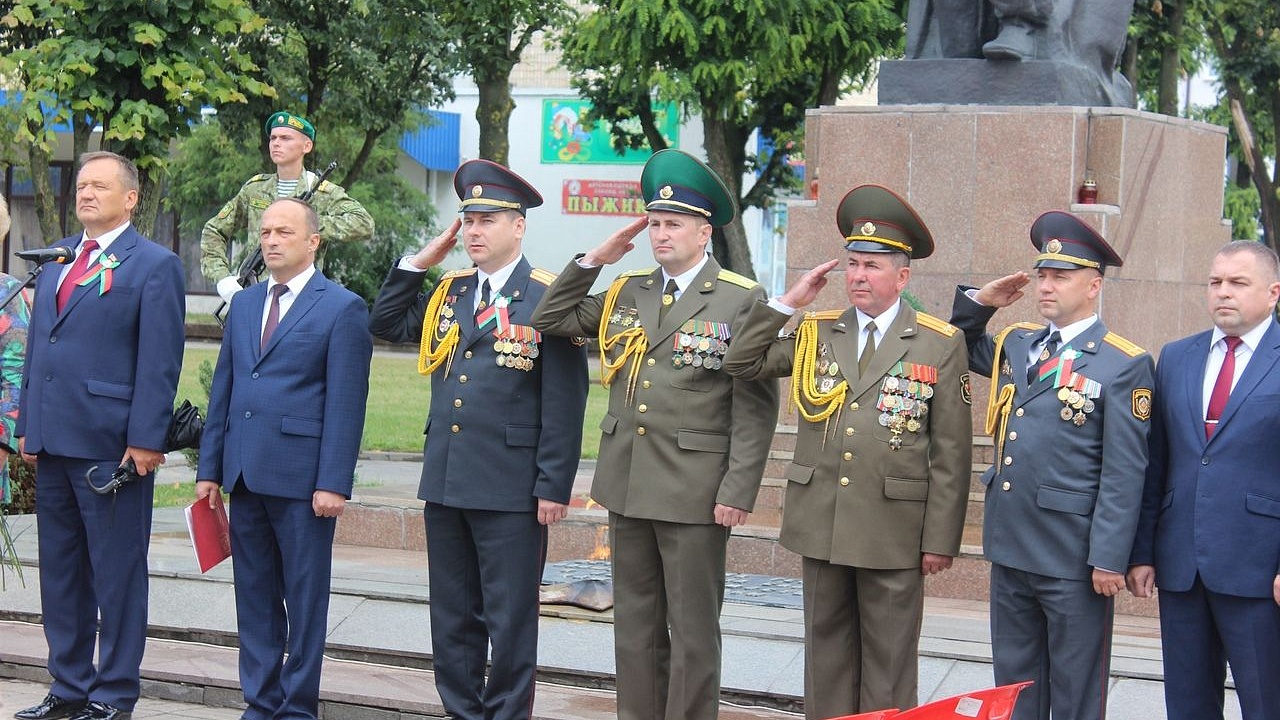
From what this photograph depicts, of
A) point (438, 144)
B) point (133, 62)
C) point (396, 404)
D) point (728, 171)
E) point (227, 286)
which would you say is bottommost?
point (396, 404)

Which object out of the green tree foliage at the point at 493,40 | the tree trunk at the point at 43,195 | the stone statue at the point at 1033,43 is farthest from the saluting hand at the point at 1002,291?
the green tree foliage at the point at 493,40

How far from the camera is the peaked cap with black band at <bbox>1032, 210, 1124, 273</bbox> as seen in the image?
17.4 feet

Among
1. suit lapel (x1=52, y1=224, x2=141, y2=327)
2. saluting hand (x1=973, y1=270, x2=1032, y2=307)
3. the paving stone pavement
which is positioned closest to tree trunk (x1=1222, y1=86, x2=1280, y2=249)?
the paving stone pavement

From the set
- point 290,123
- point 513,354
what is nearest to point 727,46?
point 290,123

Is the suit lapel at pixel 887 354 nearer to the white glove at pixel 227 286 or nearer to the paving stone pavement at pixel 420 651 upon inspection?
the paving stone pavement at pixel 420 651

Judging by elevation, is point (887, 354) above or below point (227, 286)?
below

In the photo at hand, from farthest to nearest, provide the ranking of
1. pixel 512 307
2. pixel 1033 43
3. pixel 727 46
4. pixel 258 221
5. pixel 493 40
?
pixel 727 46, pixel 493 40, pixel 1033 43, pixel 258 221, pixel 512 307

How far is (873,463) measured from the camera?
539 cm

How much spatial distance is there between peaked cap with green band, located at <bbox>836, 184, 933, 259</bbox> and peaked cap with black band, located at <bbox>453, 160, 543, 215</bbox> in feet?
3.90

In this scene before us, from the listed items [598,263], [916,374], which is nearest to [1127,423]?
[916,374]

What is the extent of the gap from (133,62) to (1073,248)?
24.0 ft

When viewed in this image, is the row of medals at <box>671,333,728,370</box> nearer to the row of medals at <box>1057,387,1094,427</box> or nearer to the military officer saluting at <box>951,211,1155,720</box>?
the military officer saluting at <box>951,211,1155,720</box>

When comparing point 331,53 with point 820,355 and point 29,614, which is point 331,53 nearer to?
point 29,614

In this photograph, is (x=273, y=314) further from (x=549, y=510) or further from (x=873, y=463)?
(x=873, y=463)
